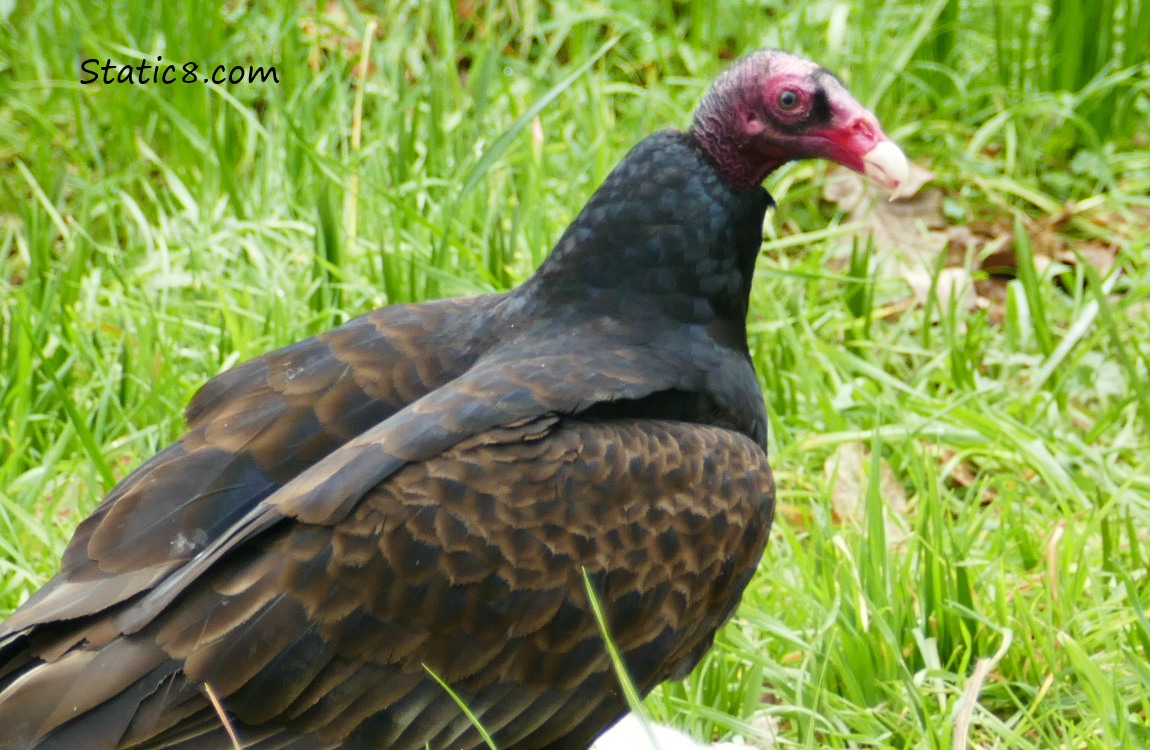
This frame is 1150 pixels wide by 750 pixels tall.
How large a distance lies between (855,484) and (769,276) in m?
0.79

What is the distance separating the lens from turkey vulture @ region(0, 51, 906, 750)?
8.16ft

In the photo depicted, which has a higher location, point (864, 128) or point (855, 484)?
point (864, 128)

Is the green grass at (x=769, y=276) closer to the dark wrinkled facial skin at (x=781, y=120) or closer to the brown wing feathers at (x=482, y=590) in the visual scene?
the brown wing feathers at (x=482, y=590)

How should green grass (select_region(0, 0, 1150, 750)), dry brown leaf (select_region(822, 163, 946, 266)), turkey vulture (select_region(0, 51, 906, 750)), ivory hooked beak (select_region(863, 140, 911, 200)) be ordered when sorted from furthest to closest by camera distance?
dry brown leaf (select_region(822, 163, 946, 266)) < green grass (select_region(0, 0, 1150, 750)) < ivory hooked beak (select_region(863, 140, 911, 200)) < turkey vulture (select_region(0, 51, 906, 750))

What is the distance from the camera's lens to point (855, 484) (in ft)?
13.0

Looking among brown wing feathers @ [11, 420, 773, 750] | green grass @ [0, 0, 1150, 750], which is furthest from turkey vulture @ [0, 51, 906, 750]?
green grass @ [0, 0, 1150, 750]

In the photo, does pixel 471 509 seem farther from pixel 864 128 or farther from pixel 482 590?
pixel 864 128

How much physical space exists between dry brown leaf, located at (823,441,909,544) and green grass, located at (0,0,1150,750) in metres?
0.04

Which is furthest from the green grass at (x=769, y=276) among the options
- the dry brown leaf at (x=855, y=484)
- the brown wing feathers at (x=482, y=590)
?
the brown wing feathers at (x=482, y=590)

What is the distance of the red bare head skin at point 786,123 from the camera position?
308cm

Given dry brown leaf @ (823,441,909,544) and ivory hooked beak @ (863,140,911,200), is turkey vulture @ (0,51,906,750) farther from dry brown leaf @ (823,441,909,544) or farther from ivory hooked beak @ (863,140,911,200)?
dry brown leaf @ (823,441,909,544)

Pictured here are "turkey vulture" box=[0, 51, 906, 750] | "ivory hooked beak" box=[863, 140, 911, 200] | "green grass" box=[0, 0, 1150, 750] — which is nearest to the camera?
"turkey vulture" box=[0, 51, 906, 750]

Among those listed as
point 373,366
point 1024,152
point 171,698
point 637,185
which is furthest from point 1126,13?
point 171,698

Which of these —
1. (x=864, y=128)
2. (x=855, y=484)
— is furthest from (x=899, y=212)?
(x=864, y=128)
